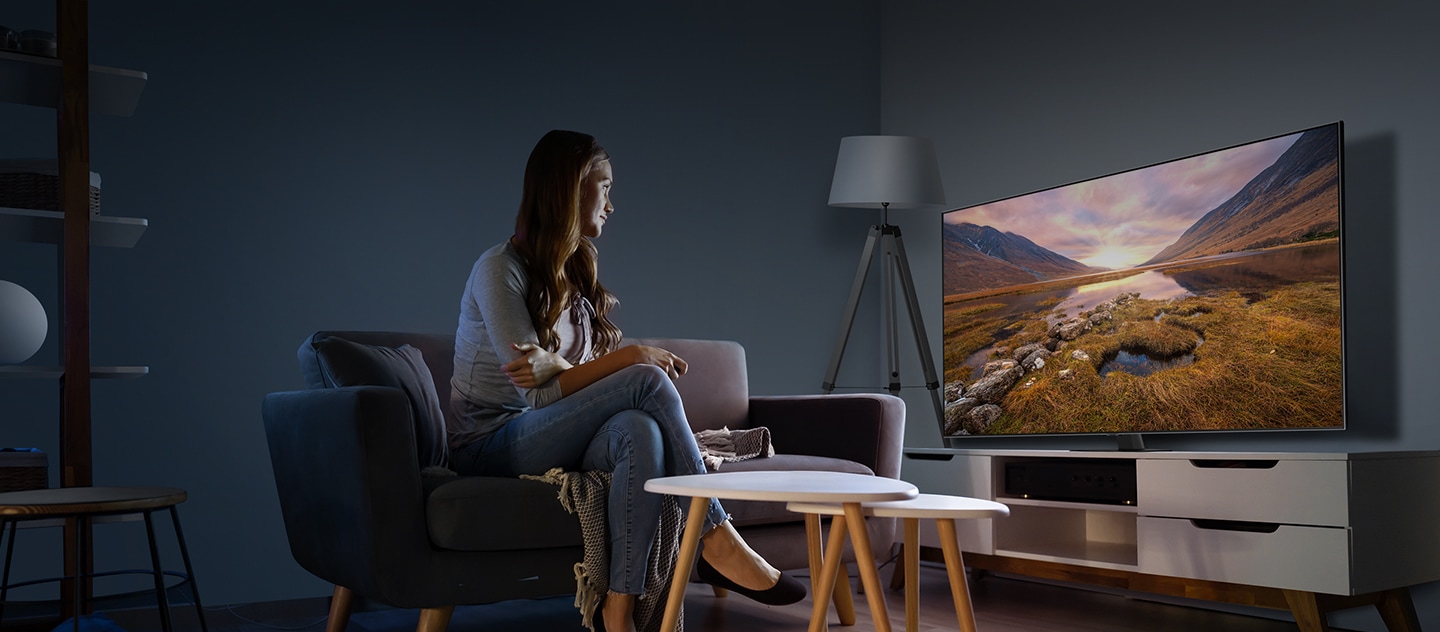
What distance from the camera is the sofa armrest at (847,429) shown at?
3.18 m

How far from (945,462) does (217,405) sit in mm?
2162

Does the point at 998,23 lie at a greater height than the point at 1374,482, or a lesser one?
greater

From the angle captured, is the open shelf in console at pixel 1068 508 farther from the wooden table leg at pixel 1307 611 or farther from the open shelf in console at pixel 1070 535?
the wooden table leg at pixel 1307 611

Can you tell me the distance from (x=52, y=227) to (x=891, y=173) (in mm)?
2605

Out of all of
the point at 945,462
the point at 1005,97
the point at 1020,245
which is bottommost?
the point at 945,462

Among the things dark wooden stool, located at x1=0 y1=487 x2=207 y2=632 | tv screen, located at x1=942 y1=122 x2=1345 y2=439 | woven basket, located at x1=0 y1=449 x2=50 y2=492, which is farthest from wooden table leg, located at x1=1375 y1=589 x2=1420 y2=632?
woven basket, located at x1=0 y1=449 x2=50 y2=492

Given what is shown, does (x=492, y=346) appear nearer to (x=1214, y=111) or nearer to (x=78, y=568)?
(x=78, y=568)

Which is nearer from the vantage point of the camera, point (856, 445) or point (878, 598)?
point (878, 598)

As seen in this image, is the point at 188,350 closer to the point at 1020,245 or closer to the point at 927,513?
the point at 927,513

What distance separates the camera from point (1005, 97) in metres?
4.34

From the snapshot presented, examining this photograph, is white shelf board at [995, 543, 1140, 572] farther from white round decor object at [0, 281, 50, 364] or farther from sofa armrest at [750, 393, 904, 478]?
white round decor object at [0, 281, 50, 364]

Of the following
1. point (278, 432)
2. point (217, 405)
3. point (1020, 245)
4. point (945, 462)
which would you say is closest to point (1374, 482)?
point (945, 462)

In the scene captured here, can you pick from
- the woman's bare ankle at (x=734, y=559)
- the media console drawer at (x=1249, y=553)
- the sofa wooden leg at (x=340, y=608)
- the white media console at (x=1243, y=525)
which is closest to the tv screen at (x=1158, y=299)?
the white media console at (x=1243, y=525)

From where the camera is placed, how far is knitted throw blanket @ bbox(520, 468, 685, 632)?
2.19 m
